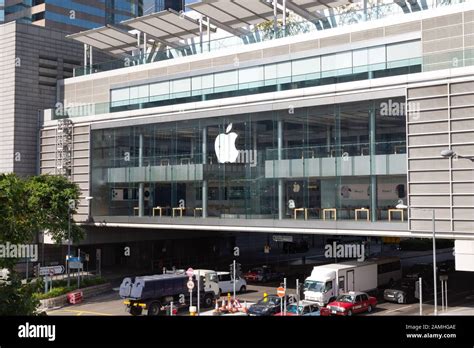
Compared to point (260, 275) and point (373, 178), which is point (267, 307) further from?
point (260, 275)

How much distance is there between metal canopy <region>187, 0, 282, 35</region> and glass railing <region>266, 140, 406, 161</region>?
14259 mm

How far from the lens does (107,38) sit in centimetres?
5794

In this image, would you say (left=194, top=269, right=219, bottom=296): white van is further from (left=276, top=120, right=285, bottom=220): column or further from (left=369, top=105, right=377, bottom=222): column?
(left=369, top=105, right=377, bottom=222): column

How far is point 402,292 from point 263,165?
13.0 metres

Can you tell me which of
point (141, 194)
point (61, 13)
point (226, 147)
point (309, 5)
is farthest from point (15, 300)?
point (61, 13)

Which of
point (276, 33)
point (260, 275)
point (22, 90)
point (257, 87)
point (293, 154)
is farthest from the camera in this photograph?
point (22, 90)

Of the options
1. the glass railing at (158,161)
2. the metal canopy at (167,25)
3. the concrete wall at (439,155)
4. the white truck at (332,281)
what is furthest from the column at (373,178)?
the metal canopy at (167,25)

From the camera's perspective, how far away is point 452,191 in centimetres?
3175

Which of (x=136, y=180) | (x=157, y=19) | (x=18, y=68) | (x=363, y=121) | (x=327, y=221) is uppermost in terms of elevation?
(x=157, y=19)

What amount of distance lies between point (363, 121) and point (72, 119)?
30.7 metres

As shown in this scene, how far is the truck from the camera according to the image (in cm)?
3410
